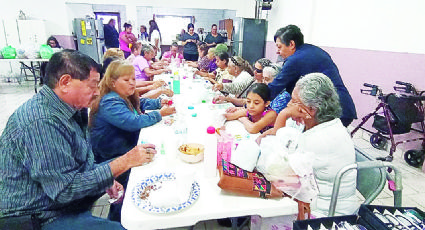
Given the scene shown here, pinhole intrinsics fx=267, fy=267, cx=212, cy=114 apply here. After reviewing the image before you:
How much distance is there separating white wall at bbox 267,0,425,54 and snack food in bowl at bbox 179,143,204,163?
3.11 meters

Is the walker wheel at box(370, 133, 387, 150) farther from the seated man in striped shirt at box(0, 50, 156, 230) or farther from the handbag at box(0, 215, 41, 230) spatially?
the handbag at box(0, 215, 41, 230)

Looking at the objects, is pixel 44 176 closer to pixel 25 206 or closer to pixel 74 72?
pixel 25 206

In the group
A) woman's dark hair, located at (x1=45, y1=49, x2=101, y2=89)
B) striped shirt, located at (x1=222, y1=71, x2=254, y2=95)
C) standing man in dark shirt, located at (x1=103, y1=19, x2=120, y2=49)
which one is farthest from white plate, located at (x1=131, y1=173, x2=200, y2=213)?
standing man in dark shirt, located at (x1=103, y1=19, x2=120, y2=49)

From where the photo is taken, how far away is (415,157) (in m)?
3.04

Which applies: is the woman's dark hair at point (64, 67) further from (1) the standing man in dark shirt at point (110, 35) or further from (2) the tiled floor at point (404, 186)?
(1) the standing man in dark shirt at point (110, 35)

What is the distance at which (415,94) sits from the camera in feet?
10.0

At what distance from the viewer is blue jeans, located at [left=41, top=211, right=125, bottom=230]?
1.21 m

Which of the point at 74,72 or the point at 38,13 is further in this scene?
the point at 38,13

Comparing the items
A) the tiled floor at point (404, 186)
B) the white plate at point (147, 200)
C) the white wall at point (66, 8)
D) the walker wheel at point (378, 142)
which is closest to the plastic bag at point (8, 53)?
the tiled floor at point (404, 186)

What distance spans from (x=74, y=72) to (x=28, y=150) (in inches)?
14.9

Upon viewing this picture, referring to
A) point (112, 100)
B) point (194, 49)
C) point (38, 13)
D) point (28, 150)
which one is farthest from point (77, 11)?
point (28, 150)

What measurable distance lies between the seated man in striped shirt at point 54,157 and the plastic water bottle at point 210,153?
0.43 m

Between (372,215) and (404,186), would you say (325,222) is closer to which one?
(372,215)

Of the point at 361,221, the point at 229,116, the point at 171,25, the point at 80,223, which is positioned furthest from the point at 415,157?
the point at 171,25
